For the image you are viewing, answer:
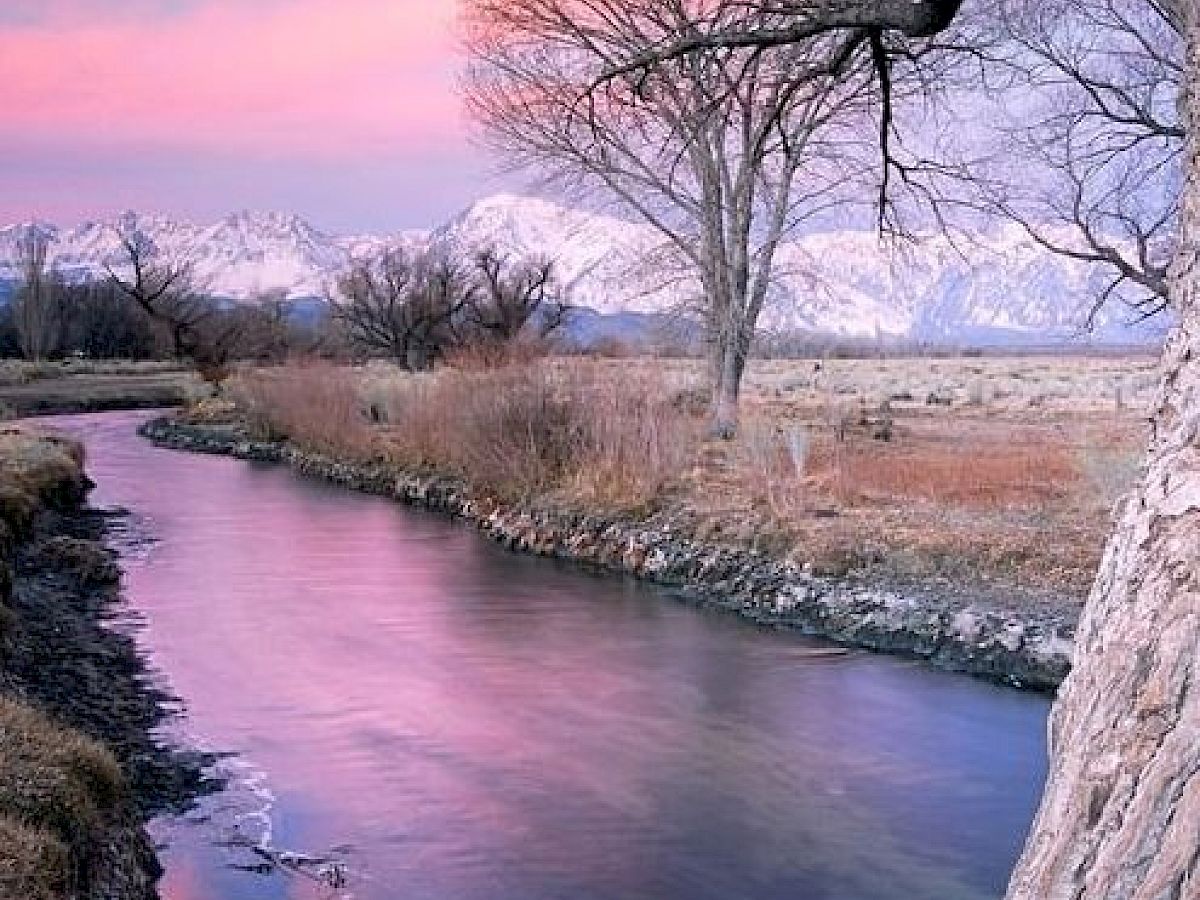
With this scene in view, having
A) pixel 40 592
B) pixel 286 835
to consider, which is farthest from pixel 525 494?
pixel 286 835

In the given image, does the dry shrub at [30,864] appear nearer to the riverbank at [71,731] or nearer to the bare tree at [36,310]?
the riverbank at [71,731]

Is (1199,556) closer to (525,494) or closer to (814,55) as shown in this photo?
(814,55)

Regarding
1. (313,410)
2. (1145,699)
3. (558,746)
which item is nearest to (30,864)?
(558,746)

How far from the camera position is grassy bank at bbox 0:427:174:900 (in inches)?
271

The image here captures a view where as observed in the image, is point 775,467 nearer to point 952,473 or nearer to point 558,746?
point 952,473

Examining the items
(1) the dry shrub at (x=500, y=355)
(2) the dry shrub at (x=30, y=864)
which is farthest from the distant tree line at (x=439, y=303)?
(2) the dry shrub at (x=30, y=864)

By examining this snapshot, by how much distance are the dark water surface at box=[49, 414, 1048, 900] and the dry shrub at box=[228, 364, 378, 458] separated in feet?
47.6

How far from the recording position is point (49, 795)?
774 centimetres

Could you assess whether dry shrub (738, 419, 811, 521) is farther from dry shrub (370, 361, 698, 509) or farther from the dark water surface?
the dark water surface

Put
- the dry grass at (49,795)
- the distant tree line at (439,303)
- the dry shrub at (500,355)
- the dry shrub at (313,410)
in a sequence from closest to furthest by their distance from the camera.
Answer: the dry grass at (49,795), the dry shrub at (500,355), the dry shrub at (313,410), the distant tree line at (439,303)

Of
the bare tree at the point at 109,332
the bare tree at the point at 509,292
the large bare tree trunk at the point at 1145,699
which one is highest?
the bare tree at the point at 509,292

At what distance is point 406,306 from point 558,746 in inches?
2029

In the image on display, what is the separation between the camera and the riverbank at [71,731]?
7230 millimetres

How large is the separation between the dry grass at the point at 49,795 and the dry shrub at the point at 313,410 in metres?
23.1
